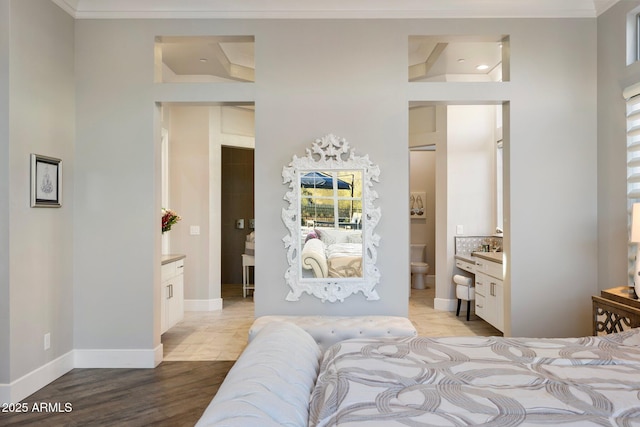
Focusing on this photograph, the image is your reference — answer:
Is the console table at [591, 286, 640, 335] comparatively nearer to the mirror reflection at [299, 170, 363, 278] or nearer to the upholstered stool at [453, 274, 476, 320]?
the mirror reflection at [299, 170, 363, 278]

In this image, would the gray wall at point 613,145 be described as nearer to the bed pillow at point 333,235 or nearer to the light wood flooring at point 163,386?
the light wood flooring at point 163,386

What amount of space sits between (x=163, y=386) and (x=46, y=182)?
72.4 inches

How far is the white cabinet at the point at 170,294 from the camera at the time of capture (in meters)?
4.07

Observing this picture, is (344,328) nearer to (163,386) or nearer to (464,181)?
(163,386)

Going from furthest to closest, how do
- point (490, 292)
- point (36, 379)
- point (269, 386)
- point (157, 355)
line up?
point (490, 292) < point (157, 355) < point (36, 379) < point (269, 386)

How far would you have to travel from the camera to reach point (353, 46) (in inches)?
140

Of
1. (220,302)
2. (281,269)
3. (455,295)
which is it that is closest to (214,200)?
(220,302)

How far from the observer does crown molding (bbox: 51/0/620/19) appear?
11.4 feet

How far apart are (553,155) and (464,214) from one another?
84.8 inches

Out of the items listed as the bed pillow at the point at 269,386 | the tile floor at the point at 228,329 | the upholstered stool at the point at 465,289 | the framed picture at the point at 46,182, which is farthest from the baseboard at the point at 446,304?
the framed picture at the point at 46,182

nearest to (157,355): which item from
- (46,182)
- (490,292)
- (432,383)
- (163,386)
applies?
(163,386)

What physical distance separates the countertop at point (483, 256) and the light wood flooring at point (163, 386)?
0.77 meters

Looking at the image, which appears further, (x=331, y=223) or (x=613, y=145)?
(x=331, y=223)

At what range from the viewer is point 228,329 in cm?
481
